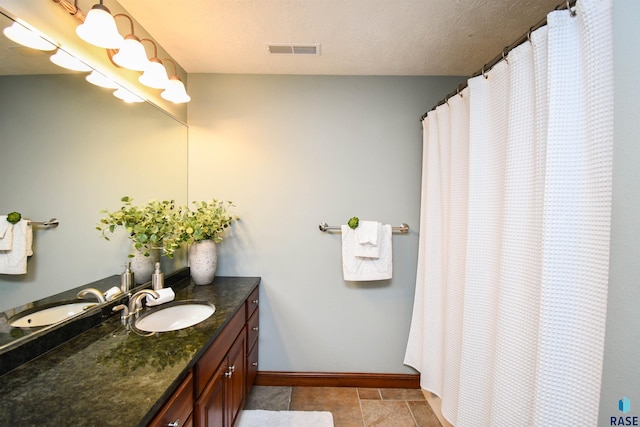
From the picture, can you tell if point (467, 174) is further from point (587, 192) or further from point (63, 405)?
point (63, 405)

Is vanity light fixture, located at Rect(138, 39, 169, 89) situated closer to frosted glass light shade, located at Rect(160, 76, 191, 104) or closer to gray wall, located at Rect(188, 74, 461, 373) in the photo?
frosted glass light shade, located at Rect(160, 76, 191, 104)

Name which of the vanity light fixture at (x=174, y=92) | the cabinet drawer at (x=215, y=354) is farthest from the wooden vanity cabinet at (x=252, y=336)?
the vanity light fixture at (x=174, y=92)

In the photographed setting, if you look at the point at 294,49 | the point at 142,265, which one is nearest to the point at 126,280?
the point at 142,265

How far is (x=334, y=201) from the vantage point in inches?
73.8

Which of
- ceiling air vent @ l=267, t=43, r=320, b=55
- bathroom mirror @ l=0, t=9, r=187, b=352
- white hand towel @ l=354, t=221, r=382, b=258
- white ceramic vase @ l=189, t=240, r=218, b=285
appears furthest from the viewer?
white hand towel @ l=354, t=221, r=382, b=258

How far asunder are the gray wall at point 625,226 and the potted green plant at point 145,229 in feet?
6.34

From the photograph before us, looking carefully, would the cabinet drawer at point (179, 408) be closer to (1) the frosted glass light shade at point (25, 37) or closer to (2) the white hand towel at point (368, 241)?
(2) the white hand towel at point (368, 241)

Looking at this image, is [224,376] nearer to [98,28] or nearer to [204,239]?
[204,239]

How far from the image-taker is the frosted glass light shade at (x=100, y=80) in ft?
3.62

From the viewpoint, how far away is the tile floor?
1.60 m

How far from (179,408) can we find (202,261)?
94cm

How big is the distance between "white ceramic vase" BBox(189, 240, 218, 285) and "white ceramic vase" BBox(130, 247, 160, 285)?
0.23m

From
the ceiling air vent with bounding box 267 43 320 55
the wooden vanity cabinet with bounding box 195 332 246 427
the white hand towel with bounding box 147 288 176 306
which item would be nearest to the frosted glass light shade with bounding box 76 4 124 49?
the ceiling air vent with bounding box 267 43 320 55

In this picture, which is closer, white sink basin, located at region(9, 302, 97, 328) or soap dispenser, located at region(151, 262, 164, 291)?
white sink basin, located at region(9, 302, 97, 328)
